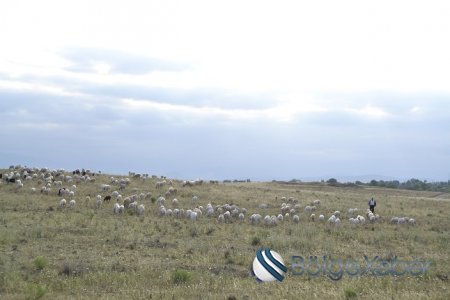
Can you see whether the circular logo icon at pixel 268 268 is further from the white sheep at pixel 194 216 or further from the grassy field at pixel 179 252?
the white sheep at pixel 194 216

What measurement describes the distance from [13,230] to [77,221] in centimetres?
442

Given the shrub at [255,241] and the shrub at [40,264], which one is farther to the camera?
the shrub at [255,241]

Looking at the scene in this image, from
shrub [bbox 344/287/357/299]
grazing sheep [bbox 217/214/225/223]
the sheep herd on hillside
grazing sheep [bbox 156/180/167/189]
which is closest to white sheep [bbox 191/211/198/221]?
the sheep herd on hillside

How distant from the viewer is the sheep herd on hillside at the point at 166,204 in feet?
106

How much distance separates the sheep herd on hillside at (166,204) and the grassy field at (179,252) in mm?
505

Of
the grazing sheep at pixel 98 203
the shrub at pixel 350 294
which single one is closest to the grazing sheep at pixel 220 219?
the grazing sheep at pixel 98 203

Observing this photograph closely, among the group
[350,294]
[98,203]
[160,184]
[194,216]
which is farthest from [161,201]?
[350,294]

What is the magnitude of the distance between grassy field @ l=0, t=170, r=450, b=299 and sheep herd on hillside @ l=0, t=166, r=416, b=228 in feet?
1.66

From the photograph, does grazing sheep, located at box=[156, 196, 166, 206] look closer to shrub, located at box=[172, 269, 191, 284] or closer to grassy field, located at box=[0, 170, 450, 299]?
grassy field, located at box=[0, 170, 450, 299]

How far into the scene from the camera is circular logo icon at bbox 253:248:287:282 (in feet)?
52.6

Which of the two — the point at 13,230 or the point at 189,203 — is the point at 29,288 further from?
the point at 189,203

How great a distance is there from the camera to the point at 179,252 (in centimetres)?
2009

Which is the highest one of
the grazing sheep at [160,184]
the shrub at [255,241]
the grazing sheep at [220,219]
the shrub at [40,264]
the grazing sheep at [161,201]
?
the grazing sheep at [160,184]

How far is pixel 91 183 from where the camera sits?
44406mm
